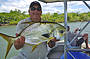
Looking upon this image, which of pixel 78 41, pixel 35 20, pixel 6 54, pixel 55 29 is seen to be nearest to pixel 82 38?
pixel 78 41

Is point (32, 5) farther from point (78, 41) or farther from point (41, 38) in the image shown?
point (78, 41)

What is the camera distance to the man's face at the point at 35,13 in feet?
5.92

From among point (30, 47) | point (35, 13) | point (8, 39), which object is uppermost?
point (35, 13)

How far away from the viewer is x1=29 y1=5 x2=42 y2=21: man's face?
5.92 ft

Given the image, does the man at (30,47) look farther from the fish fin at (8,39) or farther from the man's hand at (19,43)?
the fish fin at (8,39)

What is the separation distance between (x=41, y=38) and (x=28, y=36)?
0.21 metres

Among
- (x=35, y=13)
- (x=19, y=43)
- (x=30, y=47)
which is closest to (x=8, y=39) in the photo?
(x=19, y=43)

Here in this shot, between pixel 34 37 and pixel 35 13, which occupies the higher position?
pixel 35 13

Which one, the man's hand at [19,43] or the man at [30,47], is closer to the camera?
the man's hand at [19,43]

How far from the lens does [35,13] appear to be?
1.82 m

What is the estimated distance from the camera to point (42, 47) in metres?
1.86

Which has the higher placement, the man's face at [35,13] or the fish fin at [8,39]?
the man's face at [35,13]

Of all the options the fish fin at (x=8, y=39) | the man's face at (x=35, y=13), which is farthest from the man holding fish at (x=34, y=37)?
the fish fin at (x=8, y=39)

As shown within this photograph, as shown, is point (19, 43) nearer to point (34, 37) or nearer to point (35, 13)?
point (34, 37)
